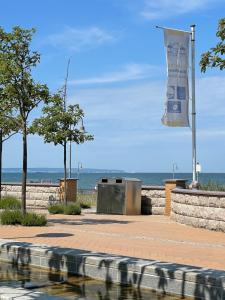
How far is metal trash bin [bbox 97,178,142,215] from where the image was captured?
2138cm

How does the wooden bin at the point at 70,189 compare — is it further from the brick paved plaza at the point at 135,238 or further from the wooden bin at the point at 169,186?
the brick paved plaza at the point at 135,238

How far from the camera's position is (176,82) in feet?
65.4

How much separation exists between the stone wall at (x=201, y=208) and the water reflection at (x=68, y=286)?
6.72 meters

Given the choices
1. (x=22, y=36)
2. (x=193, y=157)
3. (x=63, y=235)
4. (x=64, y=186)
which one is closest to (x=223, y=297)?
(x=63, y=235)

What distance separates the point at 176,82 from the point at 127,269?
1252 centimetres

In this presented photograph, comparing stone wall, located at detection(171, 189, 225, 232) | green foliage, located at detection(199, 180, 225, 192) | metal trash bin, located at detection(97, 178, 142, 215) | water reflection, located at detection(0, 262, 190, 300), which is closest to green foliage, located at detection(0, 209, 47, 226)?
stone wall, located at detection(171, 189, 225, 232)

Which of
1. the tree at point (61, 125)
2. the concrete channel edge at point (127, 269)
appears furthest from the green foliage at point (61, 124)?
the concrete channel edge at point (127, 269)

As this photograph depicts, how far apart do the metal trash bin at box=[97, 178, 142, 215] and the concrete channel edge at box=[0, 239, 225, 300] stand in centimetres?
1123

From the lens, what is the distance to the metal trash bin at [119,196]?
70.1 feet

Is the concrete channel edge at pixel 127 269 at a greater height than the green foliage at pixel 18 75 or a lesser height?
lesser

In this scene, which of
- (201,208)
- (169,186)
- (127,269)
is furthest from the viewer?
(169,186)

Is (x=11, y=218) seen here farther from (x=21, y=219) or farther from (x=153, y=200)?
(x=153, y=200)

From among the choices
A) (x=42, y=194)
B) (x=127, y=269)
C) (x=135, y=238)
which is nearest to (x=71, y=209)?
(x=42, y=194)

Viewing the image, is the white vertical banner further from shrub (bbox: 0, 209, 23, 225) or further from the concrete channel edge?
the concrete channel edge
